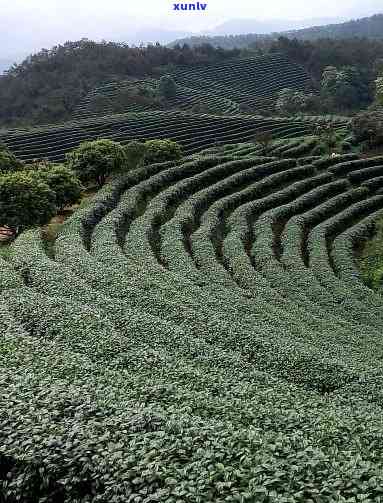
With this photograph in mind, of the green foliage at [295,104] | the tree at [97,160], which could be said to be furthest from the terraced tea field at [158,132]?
the tree at [97,160]

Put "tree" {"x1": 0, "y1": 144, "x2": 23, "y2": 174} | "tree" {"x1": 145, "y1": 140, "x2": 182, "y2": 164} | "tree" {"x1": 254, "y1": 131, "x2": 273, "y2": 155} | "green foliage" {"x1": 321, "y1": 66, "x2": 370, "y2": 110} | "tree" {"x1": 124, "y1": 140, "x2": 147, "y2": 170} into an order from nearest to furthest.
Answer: "tree" {"x1": 0, "y1": 144, "x2": 23, "y2": 174} < "tree" {"x1": 124, "y1": 140, "x2": 147, "y2": 170} < "tree" {"x1": 145, "y1": 140, "x2": 182, "y2": 164} < "tree" {"x1": 254, "y1": 131, "x2": 273, "y2": 155} < "green foliage" {"x1": 321, "y1": 66, "x2": 370, "y2": 110}

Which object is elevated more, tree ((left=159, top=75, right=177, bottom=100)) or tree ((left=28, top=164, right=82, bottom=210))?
tree ((left=159, top=75, right=177, bottom=100))

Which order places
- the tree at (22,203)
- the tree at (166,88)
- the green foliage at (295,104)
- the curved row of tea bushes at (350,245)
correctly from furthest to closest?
1. the tree at (166,88)
2. the green foliage at (295,104)
3. the tree at (22,203)
4. the curved row of tea bushes at (350,245)

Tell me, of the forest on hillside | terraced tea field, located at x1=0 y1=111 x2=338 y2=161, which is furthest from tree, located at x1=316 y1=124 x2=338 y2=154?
the forest on hillside

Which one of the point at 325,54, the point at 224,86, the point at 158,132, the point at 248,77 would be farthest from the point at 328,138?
the point at 325,54

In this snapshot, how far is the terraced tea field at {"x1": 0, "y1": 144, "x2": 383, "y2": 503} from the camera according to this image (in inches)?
252

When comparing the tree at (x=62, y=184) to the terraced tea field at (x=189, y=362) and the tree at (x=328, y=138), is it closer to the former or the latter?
the terraced tea field at (x=189, y=362)

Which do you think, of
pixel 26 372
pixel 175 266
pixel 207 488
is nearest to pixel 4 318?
pixel 26 372

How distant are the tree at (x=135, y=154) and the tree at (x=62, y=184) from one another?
29.5 feet

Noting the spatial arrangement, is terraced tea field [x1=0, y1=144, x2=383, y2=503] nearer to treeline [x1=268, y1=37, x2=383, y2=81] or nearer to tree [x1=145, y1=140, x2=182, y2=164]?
tree [x1=145, y1=140, x2=182, y2=164]

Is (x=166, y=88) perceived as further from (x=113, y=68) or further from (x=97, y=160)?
(x=97, y=160)

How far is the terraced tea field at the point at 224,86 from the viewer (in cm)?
10450

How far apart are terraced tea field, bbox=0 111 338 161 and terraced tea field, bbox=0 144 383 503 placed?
34.1 m

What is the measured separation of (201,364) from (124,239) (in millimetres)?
18618
